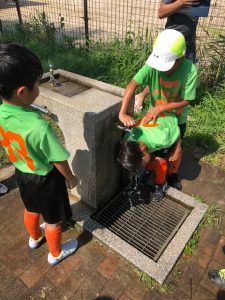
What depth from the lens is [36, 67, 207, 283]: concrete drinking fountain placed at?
2484 millimetres

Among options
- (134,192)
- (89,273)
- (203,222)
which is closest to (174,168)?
(134,192)

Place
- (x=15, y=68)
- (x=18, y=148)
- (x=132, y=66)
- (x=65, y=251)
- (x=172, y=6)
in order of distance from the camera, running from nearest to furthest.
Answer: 1. (x=15, y=68)
2. (x=18, y=148)
3. (x=65, y=251)
4. (x=172, y=6)
5. (x=132, y=66)

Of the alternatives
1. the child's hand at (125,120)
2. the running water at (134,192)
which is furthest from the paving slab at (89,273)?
the child's hand at (125,120)

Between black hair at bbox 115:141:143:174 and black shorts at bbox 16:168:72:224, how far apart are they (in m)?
0.63

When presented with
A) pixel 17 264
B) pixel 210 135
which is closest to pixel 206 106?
pixel 210 135

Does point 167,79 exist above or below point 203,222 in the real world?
above

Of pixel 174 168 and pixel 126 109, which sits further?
pixel 174 168

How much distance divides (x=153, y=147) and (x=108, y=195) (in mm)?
812

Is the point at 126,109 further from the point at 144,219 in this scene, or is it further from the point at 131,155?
the point at 144,219

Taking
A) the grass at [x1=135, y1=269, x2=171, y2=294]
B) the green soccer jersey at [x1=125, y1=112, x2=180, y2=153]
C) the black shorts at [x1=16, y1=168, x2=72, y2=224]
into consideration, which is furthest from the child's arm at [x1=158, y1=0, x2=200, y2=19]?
the grass at [x1=135, y1=269, x2=171, y2=294]

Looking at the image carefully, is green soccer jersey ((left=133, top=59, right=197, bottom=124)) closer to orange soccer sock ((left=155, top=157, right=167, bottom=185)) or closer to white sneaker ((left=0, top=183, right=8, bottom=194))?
orange soccer sock ((left=155, top=157, right=167, bottom=185))

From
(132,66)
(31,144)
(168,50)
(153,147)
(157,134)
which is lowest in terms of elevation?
(132,66)

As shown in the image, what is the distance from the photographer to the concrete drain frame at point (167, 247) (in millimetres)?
2480

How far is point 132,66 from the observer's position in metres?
5.58
